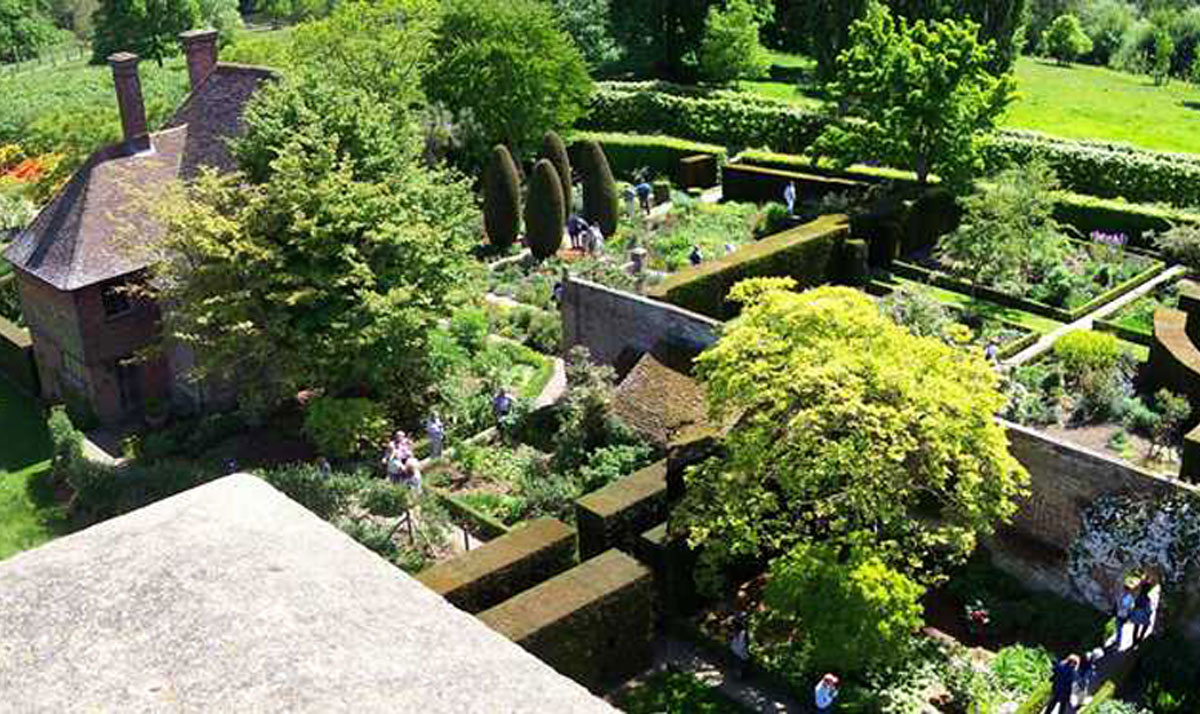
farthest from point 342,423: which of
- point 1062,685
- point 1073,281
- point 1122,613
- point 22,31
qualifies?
point 22,31

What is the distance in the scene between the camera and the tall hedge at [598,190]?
41281 millimetres

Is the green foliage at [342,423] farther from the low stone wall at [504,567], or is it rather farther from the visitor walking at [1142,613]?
the visitor walking at [1142,613]

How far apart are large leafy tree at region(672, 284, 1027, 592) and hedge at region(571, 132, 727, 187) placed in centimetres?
2966

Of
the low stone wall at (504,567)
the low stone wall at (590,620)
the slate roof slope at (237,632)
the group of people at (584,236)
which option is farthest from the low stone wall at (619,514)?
the group of people at (584,236)

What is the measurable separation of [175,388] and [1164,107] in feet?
166

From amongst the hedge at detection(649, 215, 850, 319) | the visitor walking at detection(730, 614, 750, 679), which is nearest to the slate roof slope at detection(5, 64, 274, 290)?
the hedge at detection(649, 215, 850, 319)

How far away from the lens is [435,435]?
2780 centimetres

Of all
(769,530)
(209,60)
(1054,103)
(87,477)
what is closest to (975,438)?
(769,530)

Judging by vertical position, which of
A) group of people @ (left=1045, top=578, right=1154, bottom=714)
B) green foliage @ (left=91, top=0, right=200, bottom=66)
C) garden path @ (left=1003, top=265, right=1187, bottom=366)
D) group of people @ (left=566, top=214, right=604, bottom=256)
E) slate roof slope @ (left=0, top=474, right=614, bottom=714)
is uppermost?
slate roof slope @ (left=0, top=474, right=614, bottom=714)

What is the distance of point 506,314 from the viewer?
35.8m

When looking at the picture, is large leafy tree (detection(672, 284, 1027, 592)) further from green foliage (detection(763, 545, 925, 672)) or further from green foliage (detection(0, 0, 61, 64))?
green foliage (detection(0, 0, 61, 64))

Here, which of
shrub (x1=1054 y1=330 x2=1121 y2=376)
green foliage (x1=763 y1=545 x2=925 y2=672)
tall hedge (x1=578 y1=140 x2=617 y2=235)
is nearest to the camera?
green foliage (x1=763 y1=545 x2=925 y2=672)

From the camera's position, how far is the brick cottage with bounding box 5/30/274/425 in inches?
1261

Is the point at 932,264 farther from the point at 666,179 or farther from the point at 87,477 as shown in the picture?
the point at 87,477
